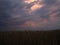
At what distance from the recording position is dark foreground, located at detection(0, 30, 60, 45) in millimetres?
1933

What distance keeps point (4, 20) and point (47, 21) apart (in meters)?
0.60

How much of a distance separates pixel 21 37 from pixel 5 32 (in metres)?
0.21

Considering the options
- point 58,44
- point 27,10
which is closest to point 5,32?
point 27,10

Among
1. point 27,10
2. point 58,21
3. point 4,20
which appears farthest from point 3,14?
point 58,21

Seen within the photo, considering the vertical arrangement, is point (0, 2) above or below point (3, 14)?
above

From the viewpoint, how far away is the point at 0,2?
7.50ft

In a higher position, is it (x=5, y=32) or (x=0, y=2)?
(x=0, y=2)

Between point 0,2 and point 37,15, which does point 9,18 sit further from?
point 37,15

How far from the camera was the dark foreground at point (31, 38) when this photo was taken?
6.34 ft

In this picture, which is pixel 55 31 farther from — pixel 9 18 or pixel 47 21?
pixel 9 18

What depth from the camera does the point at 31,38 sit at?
1952 millimetres

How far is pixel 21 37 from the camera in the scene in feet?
6.42

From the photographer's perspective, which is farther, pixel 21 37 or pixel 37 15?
pixel 37 15

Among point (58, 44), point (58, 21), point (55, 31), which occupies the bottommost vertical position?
point (58, 44)
